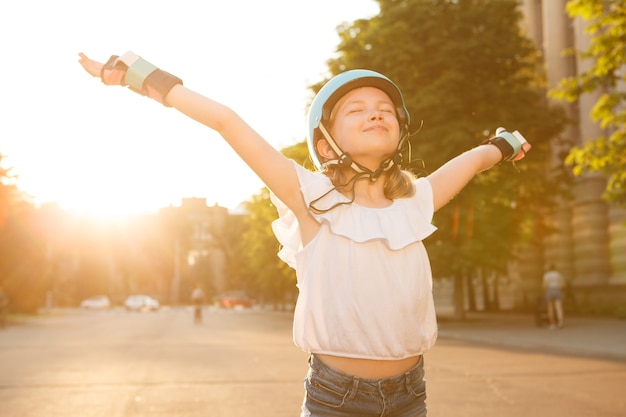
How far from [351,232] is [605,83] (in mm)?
12695

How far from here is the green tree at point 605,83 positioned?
13.9m

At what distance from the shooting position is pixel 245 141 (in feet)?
8.86

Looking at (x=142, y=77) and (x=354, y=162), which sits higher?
(x=142, y=77)

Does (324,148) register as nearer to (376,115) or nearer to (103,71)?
(376,115)

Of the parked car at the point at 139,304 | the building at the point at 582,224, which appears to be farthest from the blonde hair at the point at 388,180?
the parked car at the point at 139,304

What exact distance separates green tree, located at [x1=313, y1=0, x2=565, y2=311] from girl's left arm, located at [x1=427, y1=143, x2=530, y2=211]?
70.2 ft

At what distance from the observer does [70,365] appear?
1287cm

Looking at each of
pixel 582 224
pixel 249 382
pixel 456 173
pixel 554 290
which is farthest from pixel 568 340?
pixel 582 224

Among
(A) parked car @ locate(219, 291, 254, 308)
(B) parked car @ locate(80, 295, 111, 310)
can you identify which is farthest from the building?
(B) parked car @ locate(80, 295, 111, 310)

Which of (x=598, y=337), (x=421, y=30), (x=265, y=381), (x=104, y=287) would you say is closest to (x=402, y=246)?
(x=265, y=381)

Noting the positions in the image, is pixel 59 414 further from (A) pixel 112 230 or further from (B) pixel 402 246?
(A) pixel 112 230

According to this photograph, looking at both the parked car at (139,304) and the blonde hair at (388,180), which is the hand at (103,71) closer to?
the blonde hair at (388,180)

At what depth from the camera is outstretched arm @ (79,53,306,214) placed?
2.70m

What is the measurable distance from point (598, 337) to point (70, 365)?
10928 millimetres
